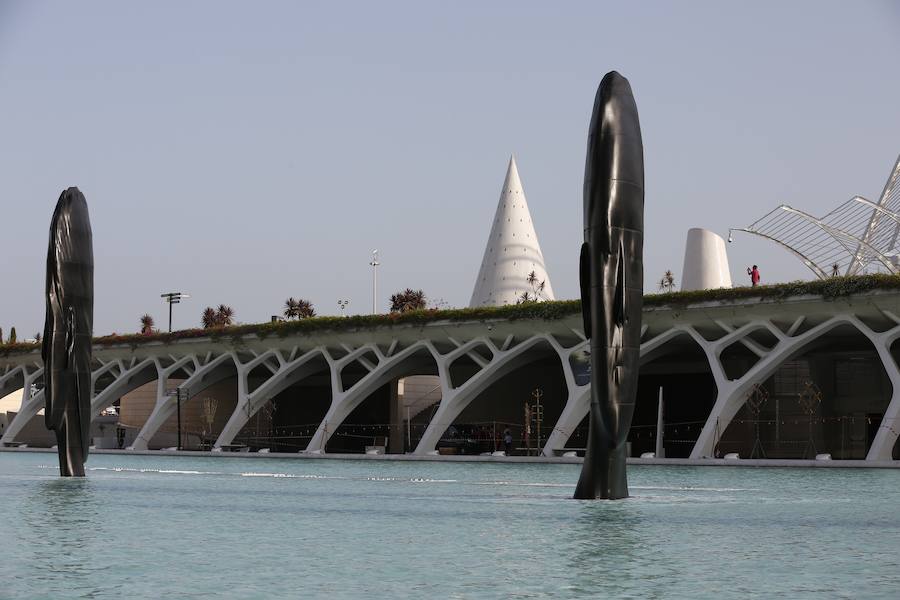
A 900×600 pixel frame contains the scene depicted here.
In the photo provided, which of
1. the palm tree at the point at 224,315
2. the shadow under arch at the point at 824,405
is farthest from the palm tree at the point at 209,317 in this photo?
the shadow under arch at the point at 824,405

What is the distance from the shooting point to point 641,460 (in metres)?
35.6

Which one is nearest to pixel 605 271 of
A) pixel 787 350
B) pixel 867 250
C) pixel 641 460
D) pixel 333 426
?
pixel 641 460

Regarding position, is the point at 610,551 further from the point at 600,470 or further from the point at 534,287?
the point at 534,287

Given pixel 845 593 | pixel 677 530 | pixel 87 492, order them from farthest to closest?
1. pixel 87 492
2. pixel 677 530
3. pixel 845 593

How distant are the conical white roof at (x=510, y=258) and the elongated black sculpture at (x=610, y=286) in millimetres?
44550

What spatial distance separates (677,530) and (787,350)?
2643cm

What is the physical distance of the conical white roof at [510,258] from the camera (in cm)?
6209

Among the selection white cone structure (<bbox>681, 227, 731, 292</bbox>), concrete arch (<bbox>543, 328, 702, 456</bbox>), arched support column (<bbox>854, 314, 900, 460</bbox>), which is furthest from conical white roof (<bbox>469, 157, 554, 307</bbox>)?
arched support column (<bbox>854, 314, 900, 460</bbox>)

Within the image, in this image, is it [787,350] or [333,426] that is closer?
[787,350]

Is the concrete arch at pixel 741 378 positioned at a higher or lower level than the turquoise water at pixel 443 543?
higher

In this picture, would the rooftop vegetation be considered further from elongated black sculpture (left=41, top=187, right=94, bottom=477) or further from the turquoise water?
elongated black sculpture (left=41, top=187, right=94, bottom=477)

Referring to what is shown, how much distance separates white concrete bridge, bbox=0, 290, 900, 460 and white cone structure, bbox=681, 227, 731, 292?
344 cm

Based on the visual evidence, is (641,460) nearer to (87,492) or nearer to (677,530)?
(87,492)

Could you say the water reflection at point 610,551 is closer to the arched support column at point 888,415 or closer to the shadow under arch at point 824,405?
the arched support column at point 888,415
